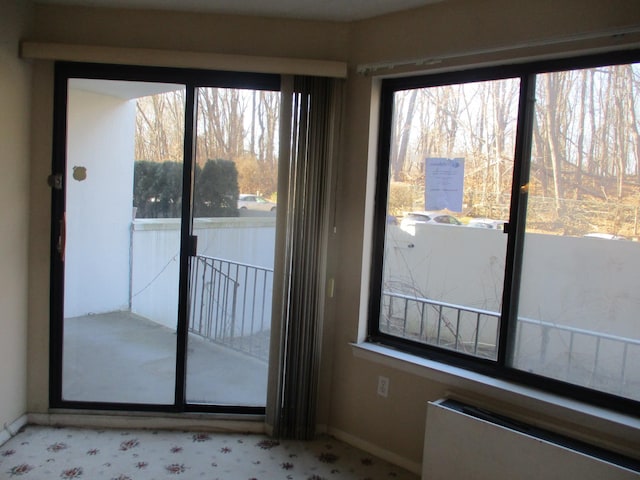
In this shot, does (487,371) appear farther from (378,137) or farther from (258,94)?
(258,94)

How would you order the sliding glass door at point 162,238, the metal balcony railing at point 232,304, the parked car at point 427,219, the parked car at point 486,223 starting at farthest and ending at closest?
1. the metal balcony railing at point 232,304
2. the sliding glass door at point 162,238
3. the parked car at point 427,219
4. the parked car at point 486,223

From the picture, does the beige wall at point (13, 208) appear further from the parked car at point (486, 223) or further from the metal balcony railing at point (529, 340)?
the parked car at point (486, 223)

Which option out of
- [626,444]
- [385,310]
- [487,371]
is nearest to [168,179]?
[385,310]

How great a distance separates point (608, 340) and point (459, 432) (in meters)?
0.74

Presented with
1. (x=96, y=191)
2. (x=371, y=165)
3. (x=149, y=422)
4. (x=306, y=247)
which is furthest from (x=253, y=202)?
(x=149, y=422)

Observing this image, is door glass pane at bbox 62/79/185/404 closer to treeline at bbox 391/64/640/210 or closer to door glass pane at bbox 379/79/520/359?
door glass pane at bbox 379/79/520/359

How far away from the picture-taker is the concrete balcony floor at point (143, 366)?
2959 mm

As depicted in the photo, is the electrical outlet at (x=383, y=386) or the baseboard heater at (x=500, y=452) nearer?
the baseboard heater at (x=500, y=452)

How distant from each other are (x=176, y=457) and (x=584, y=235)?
2261 millimetres

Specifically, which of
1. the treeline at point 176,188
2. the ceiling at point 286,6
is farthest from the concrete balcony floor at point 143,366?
the ceiling at point 286,6

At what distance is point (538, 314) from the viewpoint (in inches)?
88.7

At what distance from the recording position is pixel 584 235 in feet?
6.91

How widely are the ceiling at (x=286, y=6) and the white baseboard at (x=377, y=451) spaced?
2323 mm

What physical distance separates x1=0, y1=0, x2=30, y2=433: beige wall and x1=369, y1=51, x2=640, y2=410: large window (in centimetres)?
197
